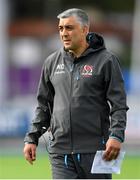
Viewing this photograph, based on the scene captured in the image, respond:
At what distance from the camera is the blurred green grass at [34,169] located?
1373 cm

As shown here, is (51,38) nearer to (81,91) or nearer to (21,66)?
(21,66)

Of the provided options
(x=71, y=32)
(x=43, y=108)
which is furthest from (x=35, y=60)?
(x=71, y=32)

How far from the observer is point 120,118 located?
7.96m

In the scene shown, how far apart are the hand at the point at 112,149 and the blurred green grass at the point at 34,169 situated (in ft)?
17.4

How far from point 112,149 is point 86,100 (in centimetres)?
51

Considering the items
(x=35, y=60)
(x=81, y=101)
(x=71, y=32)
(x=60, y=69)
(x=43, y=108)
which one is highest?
(x=71, y=32)

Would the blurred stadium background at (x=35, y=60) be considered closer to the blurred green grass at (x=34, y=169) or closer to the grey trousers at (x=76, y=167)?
the blurred green grass at (x=34, y=169)

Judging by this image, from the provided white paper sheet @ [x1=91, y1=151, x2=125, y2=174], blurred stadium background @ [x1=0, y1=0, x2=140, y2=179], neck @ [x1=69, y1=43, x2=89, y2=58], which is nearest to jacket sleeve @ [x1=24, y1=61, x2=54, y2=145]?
neck @ [x1=69, y1=43, x2=89, y2=58]

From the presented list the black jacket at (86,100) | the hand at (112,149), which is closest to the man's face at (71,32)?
the black jacket at (86,100)

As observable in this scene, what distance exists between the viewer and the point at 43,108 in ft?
27.8

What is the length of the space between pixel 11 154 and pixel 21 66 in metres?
9.11

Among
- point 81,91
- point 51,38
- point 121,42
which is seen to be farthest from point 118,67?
point 121,42

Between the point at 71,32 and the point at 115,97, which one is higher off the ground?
the point at 71,32

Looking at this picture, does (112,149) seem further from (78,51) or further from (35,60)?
(35,60)
